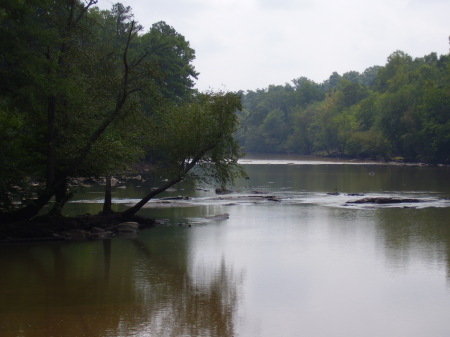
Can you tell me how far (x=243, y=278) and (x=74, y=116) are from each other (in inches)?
563

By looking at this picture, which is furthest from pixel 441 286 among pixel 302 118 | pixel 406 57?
pixel 302 118

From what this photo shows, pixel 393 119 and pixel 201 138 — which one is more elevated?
pixel 393 119

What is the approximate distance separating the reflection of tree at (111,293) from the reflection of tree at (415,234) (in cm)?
921

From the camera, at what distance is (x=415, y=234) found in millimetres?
35969

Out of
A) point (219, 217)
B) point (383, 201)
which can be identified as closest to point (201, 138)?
point (219, 217)

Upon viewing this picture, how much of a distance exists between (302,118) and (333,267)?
540 ft

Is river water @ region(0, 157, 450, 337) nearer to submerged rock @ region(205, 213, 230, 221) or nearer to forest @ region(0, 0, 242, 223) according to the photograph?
submerged rock @ region(205, 213, 230, 221)

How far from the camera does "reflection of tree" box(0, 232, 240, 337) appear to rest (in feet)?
60.4

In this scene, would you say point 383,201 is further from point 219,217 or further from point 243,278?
point 243,278

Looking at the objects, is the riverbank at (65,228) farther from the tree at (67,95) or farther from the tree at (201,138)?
the tree at (201,138)

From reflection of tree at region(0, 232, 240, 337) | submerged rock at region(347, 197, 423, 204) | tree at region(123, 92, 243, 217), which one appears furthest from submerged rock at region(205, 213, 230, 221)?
submerged rock at region(347, 197, 423, 204)

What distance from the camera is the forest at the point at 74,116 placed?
29.2 meters

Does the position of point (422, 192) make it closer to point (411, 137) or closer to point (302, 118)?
point (411, 137)

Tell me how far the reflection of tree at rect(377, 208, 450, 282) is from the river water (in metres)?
0.07
